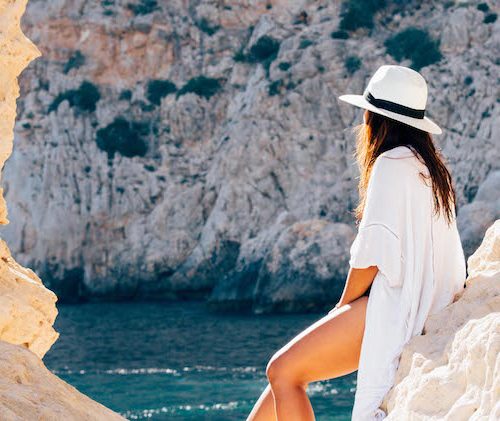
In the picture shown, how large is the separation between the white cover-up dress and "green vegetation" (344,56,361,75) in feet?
109

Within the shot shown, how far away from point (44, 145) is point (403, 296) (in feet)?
123

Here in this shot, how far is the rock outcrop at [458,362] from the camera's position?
8.89ft

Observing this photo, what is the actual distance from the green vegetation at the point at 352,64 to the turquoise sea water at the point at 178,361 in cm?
1084

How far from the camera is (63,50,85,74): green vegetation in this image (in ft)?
136

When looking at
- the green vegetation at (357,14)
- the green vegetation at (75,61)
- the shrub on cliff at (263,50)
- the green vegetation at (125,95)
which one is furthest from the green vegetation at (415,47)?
the green vegetation at (75,61)

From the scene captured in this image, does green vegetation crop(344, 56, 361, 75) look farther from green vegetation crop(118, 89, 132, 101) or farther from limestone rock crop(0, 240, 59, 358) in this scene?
limestone rock crop(0, 240, 59, 358)

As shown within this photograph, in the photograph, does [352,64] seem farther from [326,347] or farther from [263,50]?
[326,347]

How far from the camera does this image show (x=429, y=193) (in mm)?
3387

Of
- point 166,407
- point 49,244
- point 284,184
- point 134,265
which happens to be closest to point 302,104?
point 284,184

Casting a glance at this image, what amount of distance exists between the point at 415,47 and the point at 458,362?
33922mm

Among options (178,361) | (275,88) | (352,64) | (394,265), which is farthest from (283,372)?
(352,64)

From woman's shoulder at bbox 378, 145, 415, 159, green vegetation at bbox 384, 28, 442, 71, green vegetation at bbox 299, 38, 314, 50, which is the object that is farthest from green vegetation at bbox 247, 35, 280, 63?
woman's shoulder at bbox 378, 145, 415, 159

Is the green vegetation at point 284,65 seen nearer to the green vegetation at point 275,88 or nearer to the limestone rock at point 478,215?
the green vegetation at point 275,88

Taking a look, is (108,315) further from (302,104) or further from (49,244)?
(302,104)
